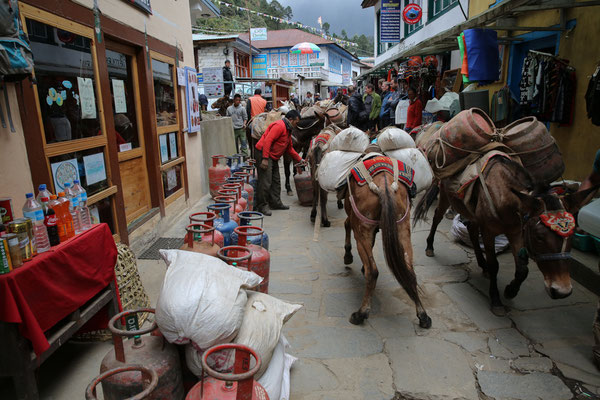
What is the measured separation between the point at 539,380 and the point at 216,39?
73.8 feet

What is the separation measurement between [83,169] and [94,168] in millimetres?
207

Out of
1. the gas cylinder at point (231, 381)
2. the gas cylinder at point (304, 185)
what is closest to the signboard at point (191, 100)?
the gas cylinder at point (304, 185)

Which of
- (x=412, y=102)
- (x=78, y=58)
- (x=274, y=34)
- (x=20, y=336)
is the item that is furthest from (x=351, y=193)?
(x=274, y=34)

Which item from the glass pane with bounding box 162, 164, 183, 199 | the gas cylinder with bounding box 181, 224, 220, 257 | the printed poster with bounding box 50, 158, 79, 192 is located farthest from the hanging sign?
the gas cylinder with bounding box 181, 224, 220, 257

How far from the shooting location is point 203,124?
27.8ft

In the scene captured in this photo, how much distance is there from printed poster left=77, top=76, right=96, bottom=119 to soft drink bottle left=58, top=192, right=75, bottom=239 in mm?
1574

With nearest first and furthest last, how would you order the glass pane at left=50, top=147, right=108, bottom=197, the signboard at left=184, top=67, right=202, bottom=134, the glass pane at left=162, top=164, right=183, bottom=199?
1. the glass pane at left=50, top=147, right=108, bottom=197
2. the glass pane at left=162, top=164, right=183, bottom=199
3. the signboard at left=184, top=67, right=202, bottom=134

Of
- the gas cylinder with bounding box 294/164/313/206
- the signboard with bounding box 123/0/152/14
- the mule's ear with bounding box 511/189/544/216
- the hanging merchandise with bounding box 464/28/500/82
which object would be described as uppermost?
the signboard with bounding box 123/0/152/14

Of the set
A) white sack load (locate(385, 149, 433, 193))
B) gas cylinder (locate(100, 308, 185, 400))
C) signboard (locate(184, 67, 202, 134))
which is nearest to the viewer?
gas cylinder (locate(100, 308, 185, 400))

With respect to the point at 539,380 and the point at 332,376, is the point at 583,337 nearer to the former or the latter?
the point at 539,380

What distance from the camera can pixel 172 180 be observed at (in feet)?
21.6

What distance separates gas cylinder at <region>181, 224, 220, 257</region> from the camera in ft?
9.60

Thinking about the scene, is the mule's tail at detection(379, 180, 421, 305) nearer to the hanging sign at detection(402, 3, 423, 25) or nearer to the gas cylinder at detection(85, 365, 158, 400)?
the gas cylinder at detection(85, 365, 158, 400)

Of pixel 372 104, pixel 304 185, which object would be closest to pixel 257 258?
pixel 304 185
